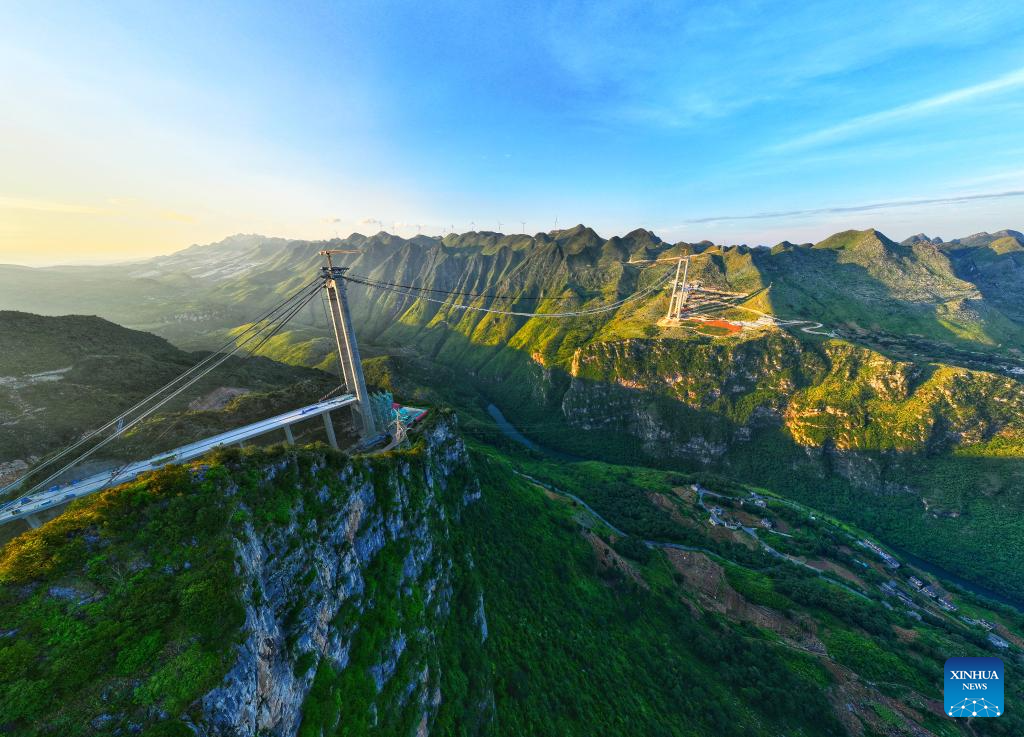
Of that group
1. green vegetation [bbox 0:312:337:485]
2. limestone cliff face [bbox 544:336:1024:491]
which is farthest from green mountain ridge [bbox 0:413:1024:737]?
limestone cliff face [bbox 544:336:1024:491]

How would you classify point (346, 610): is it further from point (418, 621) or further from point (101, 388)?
point (101, 388)

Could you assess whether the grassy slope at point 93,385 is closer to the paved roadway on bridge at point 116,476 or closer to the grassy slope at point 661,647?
the paved roadway on bridge at point 116,476

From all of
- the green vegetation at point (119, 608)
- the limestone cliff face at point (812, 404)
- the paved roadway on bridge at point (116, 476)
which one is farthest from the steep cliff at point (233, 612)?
the limestone cliff face at point (812, 404)

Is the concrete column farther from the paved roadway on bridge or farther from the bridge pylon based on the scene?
the bridge pylon

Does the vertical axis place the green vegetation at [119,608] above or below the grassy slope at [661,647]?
above

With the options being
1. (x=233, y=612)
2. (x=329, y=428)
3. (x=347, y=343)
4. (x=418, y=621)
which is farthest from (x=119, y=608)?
(x=347, y=343)

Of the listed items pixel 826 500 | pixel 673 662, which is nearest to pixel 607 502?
pixel 673 662

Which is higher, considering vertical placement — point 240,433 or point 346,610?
point 240,433
